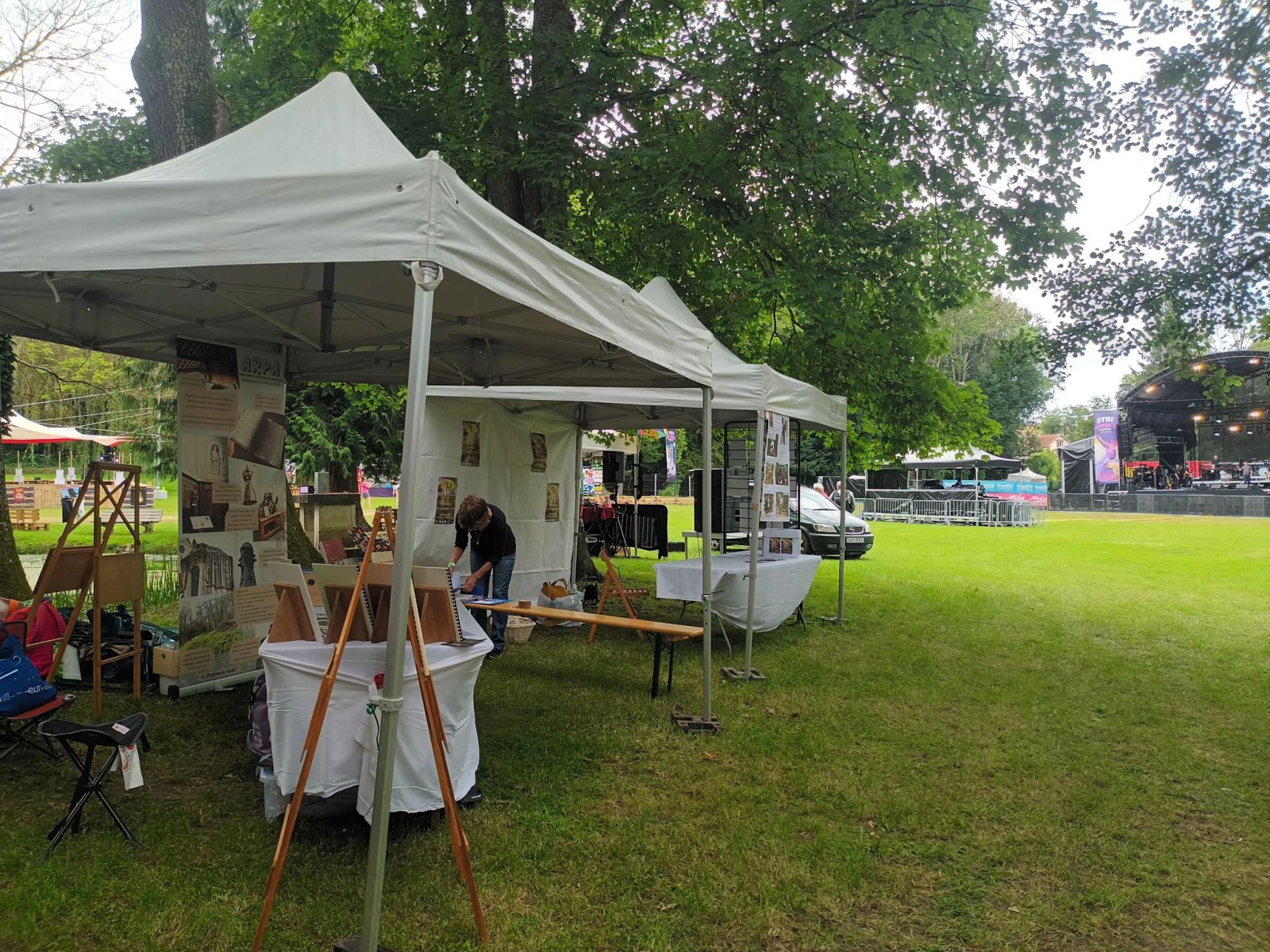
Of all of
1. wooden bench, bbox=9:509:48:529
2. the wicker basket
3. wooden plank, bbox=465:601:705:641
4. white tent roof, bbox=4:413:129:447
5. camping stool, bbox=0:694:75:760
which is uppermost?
white tent roof, bbox=4:413:129:447

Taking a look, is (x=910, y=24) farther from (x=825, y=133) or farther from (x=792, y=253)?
(x=792, y=253)

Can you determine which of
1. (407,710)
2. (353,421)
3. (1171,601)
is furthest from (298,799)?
(353,421)

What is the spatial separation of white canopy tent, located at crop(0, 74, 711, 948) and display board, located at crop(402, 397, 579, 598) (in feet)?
6.76

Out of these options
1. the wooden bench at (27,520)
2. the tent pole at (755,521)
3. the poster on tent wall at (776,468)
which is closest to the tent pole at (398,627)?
the tent pole at (755,521)

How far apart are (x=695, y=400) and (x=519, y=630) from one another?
9.02 feet

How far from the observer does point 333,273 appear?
166 inches

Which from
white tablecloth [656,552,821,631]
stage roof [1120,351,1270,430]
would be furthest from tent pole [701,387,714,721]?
stage roof [1120,351,1270,430]

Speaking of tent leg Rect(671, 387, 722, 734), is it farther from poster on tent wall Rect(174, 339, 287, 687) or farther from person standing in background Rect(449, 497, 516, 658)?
poster on tent wall Rect(174, 339, 287, 687)

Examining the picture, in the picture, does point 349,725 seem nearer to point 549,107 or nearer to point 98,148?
point 549,107

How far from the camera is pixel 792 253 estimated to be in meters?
9.08

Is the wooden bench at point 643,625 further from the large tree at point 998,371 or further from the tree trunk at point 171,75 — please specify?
the large tree at point 998,371

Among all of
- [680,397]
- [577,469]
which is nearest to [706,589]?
[680,397]

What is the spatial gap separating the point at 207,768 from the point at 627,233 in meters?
7.49

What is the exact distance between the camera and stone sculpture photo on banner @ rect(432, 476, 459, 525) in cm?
772
